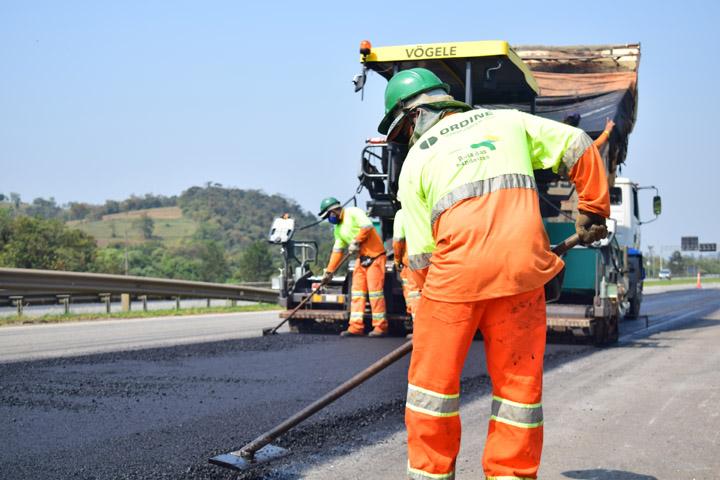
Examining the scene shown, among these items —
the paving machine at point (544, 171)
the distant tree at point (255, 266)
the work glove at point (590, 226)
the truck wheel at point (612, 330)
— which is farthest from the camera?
the distant tree at point (255, 266)

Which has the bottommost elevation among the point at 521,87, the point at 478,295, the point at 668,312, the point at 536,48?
the point at 668,312

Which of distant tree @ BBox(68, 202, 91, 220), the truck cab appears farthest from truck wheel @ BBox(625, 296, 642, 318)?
distant tree @ BBox(68, 202, 91, 220)

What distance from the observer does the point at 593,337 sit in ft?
31.2

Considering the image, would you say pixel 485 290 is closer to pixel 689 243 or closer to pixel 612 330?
pixel 612 330

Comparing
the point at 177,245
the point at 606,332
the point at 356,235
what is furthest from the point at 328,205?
the point at 177,245

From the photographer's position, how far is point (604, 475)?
11.9 ft

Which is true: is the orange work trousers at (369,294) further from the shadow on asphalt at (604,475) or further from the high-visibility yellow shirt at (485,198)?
the high-visibility yellow shirt at (485,198)

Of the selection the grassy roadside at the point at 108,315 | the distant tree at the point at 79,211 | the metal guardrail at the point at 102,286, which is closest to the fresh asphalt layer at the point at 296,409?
the metal guardrail at the point at 102,286

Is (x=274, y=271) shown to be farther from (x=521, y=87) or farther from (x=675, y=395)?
(x=675, y=395)

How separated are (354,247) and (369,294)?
616 millimetres

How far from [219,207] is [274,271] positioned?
67.2 m

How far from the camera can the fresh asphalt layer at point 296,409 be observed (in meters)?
3.79

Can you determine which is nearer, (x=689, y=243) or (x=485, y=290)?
(x=485, y=290)

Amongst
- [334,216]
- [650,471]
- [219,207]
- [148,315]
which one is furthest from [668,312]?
[219,207]
